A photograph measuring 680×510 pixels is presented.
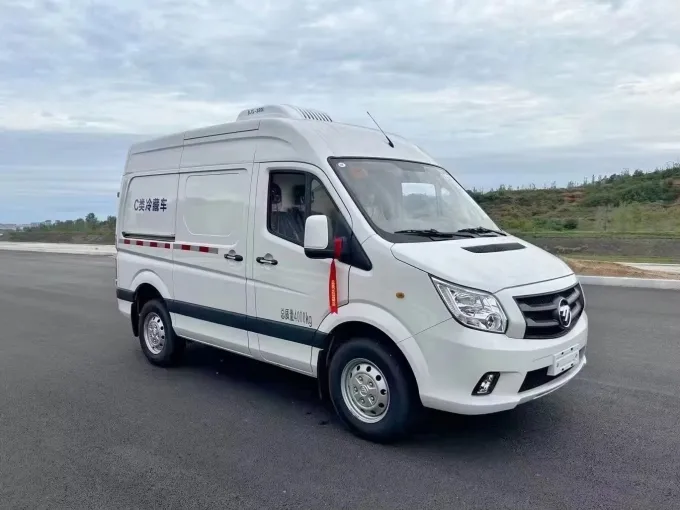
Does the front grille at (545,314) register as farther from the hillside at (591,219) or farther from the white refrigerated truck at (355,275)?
the hillside at (591,219)

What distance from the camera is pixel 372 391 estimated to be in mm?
4719

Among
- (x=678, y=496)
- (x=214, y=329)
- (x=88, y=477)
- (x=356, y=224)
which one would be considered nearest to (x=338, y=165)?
(x=356, y=224)

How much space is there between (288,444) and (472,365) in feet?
5.24

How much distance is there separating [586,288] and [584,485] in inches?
404

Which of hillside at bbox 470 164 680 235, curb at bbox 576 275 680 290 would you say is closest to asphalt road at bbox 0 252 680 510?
curb at bbox 576 275 680 290

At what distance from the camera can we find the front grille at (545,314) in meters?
4.34

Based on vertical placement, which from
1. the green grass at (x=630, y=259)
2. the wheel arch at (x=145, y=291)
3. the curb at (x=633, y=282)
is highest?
the wheel arch at (x=145, y=291)

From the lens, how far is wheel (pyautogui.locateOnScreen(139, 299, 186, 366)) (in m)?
6.89

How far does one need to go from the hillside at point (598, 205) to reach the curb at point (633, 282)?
9.84m

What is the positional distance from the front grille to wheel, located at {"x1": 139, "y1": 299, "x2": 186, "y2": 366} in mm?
4061

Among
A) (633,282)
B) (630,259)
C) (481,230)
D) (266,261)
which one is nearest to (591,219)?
(630,259)

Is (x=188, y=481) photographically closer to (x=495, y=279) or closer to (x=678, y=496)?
(x=495, y=279)

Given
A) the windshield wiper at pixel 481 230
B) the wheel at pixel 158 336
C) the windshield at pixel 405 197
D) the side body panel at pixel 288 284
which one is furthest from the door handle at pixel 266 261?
the wheel at pixel 158 336

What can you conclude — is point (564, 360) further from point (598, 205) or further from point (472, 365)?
point (598, 205)
